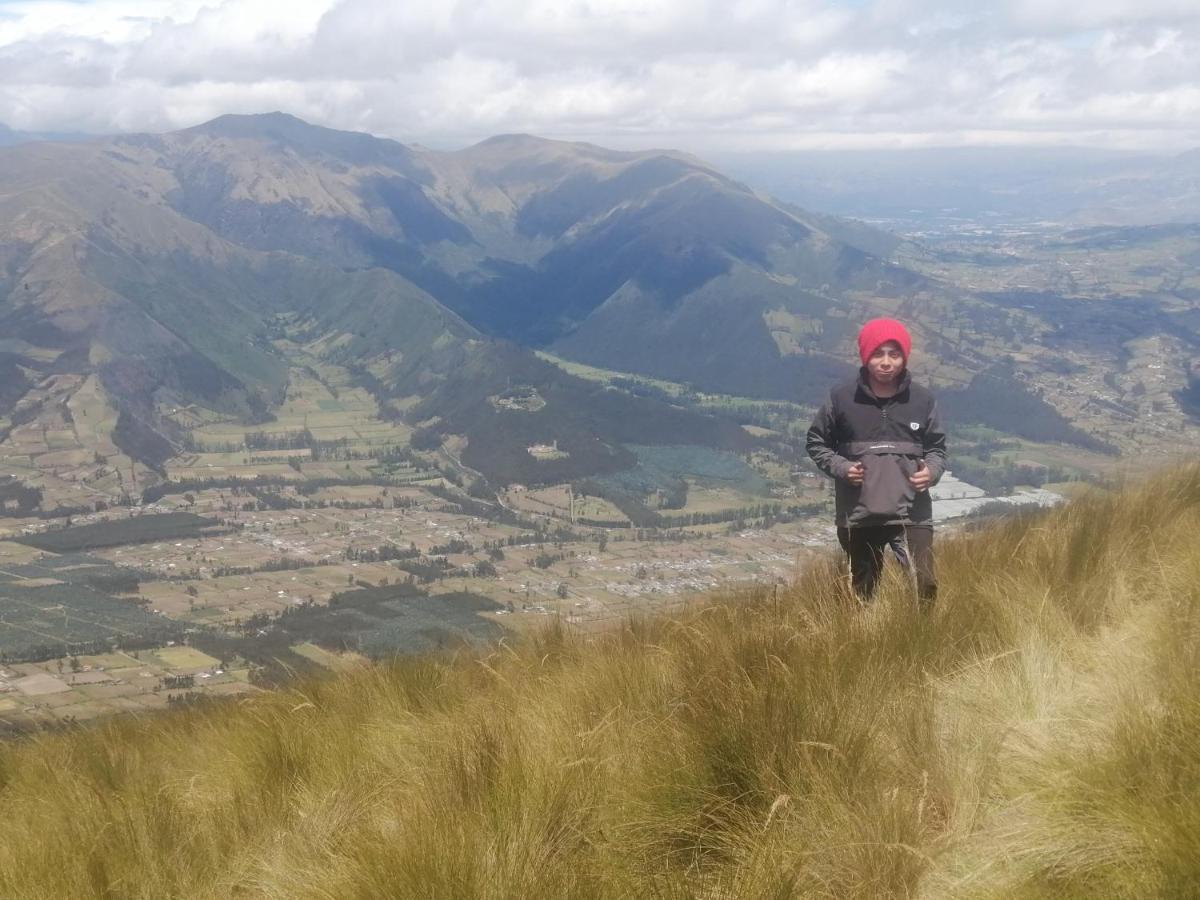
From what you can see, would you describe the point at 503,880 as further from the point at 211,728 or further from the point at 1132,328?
the point at 1132,328

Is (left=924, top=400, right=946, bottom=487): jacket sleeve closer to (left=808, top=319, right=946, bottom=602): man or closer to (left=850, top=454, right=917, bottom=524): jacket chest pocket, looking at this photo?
(left=808, top=319, right=946, bottom=602): man

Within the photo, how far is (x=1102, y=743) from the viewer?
139 inches

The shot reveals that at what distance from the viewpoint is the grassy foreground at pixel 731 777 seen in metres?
3.10

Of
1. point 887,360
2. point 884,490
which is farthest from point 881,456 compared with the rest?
point 887,360

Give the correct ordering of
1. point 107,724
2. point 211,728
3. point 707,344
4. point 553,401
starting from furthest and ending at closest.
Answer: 1. point 707,344
2. point 553,401
3. point 107,724
4. point 211,728

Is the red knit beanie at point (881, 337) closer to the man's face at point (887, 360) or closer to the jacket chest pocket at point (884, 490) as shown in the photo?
the man's face at point (887, 360)

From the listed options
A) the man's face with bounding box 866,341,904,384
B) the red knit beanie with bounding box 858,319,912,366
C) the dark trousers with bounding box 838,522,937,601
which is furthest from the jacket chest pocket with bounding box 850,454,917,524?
the red knit beanie with bounding box 858,319,912,366

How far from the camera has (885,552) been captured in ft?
22.0

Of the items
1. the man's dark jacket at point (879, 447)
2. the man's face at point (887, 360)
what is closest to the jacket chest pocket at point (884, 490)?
the man's dark jacket at point (879, 447)

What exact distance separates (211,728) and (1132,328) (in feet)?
510

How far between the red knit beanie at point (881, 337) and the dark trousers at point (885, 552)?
117 cm

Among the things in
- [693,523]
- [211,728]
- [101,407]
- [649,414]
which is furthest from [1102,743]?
[101,407]

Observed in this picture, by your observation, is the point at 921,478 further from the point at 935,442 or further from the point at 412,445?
the point at 412,445

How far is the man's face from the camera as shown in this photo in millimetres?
6691
